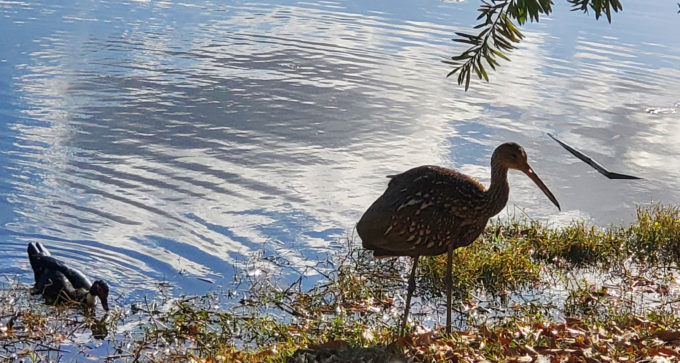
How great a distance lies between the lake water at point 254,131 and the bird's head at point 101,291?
54 centimetres

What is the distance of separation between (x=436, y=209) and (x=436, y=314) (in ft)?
5.63

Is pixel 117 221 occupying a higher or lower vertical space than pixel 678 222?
lower

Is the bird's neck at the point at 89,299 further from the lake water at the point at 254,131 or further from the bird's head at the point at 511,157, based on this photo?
the bird's head at the point at 511,157

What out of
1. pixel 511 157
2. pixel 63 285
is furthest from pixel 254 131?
pixel 511 157

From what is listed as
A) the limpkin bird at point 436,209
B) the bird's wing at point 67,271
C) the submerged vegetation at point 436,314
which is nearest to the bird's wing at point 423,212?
the limpkin bird at point 436,209

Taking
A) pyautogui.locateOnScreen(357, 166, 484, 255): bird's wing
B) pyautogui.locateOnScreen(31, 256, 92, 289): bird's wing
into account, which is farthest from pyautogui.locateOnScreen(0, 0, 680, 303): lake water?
pyautogui.locateOnScreen(357, 166, 484, 255): bird's wing

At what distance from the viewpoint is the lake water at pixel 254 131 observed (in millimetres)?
10203

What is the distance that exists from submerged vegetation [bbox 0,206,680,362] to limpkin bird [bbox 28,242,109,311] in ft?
0.45

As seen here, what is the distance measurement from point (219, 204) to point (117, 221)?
1.46m

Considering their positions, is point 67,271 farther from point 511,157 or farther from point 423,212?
point 511,157

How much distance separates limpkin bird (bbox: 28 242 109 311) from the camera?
8.14 meters

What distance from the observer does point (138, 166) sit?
41.9 ft

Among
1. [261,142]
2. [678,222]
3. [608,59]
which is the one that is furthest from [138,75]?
[608,59]

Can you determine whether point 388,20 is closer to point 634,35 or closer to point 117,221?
point 634,35
